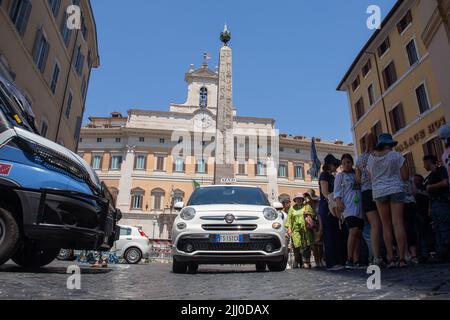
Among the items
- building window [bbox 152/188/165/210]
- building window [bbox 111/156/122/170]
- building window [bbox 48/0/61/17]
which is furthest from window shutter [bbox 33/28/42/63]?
building window [bbox 111/156/122/170]

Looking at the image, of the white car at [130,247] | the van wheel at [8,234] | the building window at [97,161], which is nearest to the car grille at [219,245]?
the van wheel at [8,234]

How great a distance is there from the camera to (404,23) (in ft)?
63.0

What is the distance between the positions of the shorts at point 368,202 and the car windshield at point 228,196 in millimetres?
1533

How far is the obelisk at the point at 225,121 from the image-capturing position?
61.2ft

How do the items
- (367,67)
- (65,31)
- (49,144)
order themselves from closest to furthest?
(49,144) < (65,31) < (367,67)

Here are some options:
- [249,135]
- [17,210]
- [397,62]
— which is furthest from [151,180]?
[17,210]

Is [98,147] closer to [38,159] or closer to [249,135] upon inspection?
[249,135]

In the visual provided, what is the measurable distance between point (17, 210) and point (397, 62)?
2068cm

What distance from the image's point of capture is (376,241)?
474 cm

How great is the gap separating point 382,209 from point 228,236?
2132mm

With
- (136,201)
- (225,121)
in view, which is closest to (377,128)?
(225,121)

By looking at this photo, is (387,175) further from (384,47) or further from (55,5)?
(384,47)

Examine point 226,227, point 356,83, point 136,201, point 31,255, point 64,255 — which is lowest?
point 31,255

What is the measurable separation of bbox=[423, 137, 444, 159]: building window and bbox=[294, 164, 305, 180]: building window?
25.2m
